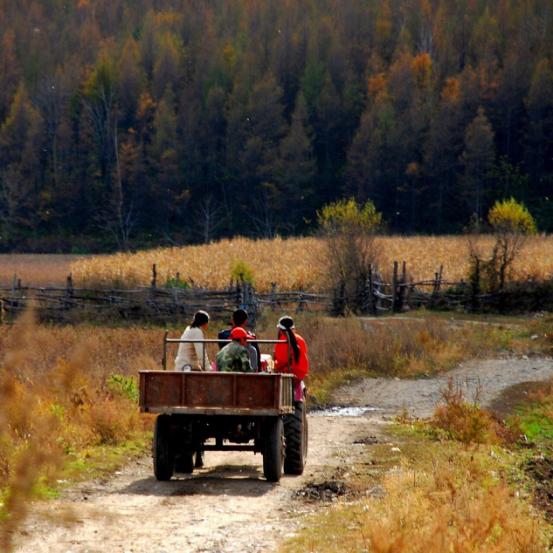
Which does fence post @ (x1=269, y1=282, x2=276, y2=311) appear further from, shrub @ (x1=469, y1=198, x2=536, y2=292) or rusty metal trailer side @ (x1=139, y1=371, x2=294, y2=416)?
rusty metal trailer side @ (x1=139, y1=371, x2=294, y2=416)

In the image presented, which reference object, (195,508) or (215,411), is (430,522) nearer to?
(195,508)

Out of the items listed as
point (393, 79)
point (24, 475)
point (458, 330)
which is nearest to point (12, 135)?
point (393, 79)

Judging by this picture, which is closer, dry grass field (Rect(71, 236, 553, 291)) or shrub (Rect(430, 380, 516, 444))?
shrub (Rect(430, 380, 516, 444))

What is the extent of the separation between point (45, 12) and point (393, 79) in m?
68.3

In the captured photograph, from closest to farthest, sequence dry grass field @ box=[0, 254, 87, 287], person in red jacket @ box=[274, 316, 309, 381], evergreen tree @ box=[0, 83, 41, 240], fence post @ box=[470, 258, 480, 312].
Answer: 1. person in red jacket @ box=[274, 316, 309, 381]
2. fence post @ box=[470, 258, 480, 312]
3. dry grass field @ box=[0, 254, 87, 287]
4. evergreen tree @ box=[0, 83, 41, 240]

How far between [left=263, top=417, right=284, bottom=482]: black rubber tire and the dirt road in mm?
151

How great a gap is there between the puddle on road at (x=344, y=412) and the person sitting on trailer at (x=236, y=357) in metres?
8.53

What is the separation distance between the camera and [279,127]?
102562mm

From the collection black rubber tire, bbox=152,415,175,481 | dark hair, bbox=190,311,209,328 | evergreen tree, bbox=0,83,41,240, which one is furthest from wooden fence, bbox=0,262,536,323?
evergreen tree, bbox=0,83,41,240

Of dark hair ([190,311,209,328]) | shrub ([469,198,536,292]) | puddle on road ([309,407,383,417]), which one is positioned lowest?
puddle on road ([309,407,383,417])

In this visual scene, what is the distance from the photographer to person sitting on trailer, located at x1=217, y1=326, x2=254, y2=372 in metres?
12.8

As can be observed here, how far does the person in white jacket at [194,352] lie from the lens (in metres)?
13.2

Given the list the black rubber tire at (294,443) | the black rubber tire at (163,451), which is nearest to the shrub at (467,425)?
the black rubber tire at (294,443)

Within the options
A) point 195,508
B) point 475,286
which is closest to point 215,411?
point 195,508
